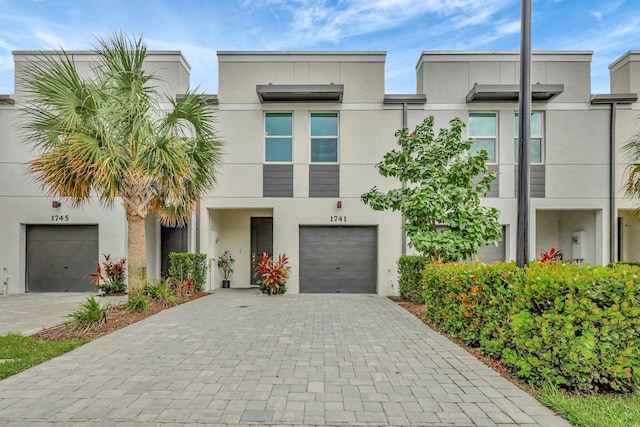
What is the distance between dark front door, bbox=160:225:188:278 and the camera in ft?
41.0

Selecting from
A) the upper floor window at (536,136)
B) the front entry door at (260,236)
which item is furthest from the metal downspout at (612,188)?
the front entry door at (260,236)

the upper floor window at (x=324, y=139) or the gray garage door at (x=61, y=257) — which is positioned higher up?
the upper floor window at (x=324, y=139)

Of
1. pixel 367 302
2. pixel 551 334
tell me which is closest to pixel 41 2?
pixel 367 302

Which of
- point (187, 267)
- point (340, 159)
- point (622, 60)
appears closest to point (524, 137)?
point (340, 159)

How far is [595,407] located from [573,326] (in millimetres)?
758

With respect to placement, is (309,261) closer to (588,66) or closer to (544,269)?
(544,269)

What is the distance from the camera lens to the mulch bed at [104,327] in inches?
236

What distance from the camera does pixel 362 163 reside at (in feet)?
37.5

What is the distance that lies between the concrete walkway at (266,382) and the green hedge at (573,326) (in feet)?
1.60

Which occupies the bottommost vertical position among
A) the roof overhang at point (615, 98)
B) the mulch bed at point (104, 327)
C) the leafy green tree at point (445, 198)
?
the mulch bed at point (104, 327)

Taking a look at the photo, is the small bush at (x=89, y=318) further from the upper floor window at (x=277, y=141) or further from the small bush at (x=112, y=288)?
the upper floor window at (x=277, y=141)

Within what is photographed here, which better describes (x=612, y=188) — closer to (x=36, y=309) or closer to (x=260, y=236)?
(x=260, y=236)

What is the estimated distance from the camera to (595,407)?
11.0 feet

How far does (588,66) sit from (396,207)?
8827 mm
